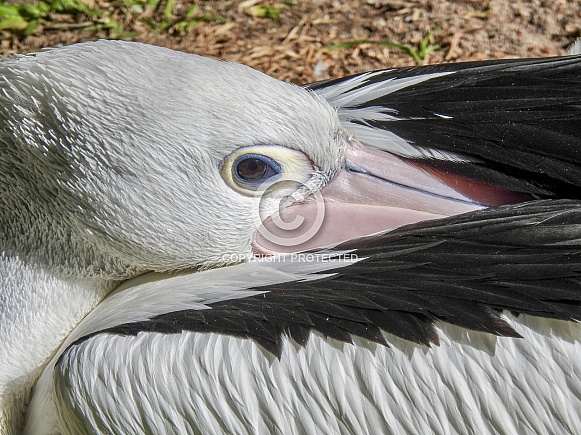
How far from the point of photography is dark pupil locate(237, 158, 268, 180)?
1.73 m

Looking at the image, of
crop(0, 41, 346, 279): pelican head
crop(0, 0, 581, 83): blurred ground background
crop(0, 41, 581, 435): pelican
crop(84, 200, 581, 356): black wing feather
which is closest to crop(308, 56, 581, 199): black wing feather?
crop(0, 41, 581, 435): pelican

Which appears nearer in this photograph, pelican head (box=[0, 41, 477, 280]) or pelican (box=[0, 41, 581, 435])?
pelican (box=[0, 41, 581, 435])

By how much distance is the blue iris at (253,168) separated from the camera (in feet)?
5.67

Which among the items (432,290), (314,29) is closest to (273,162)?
(432,290)

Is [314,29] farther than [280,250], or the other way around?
[314,29]

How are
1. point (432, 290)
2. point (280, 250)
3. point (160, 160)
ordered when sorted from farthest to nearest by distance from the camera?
1. point (280, 250)
2. point (160, 160)
3. point (432, 290)

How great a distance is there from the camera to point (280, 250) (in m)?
1.84

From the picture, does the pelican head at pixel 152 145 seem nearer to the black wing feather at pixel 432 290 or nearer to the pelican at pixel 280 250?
the pelican at pixel 280 250

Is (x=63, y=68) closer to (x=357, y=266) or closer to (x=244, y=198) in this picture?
(x=244, y=198)

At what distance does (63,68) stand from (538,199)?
41.7 inches

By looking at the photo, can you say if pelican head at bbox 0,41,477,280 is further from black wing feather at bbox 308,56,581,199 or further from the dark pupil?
black wing feather at bbox 308,56,581,199

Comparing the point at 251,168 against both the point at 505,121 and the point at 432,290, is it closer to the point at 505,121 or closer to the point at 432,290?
the point at 432,290

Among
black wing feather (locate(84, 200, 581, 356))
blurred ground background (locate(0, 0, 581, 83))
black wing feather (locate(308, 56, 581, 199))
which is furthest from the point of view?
blurred ground background (locate(0, 0, 581, 83))

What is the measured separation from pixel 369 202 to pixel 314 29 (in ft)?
5.86
